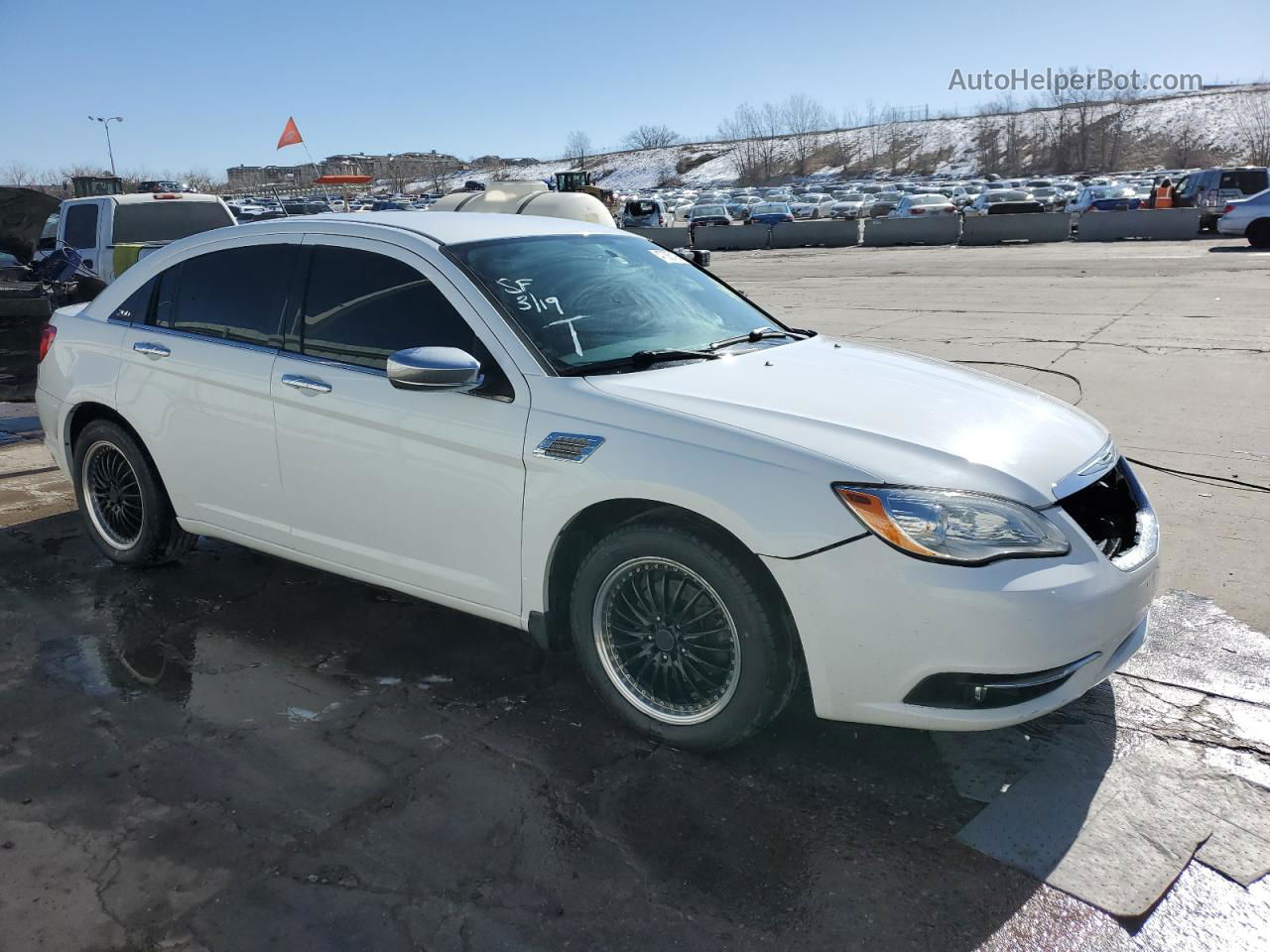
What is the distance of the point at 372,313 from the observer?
399cm

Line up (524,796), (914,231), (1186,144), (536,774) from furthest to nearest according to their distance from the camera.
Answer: (1186,144)
(914,231)
(536,774)
(524,796)

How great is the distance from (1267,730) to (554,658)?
8.37 feet

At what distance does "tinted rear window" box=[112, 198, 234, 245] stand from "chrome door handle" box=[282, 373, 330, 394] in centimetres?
1046

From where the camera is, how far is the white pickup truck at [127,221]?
13.3 m

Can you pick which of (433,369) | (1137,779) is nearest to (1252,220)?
(1137,779)

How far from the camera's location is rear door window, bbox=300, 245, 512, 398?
3.77 metres

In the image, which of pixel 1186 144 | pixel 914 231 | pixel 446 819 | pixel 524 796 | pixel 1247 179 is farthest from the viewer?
pixel 1186 144

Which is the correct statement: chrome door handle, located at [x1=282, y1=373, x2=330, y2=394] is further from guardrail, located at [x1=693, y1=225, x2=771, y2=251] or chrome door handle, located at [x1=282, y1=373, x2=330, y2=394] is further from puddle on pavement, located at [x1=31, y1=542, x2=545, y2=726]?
guardrail, located at [x1=693, y1=225, x2=771, y2=251]

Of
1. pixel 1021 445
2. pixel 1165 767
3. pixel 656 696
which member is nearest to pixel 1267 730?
pixel 1165 767

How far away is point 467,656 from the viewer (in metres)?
4.14

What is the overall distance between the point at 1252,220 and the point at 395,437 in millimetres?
24289

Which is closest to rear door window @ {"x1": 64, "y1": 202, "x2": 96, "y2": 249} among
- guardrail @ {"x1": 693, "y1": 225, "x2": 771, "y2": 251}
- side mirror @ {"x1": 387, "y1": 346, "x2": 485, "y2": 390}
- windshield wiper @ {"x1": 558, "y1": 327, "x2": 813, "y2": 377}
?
side mirror @ {"x1": 387, "y1": 346, "x2": 485, "y2": 390}

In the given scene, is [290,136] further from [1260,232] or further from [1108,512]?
[1260,232]

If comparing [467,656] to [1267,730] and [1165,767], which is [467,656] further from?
[1267,730]
